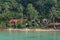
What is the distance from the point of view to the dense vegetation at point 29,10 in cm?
3203

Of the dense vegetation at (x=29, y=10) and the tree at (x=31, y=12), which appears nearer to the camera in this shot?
the tree at (x=31, y=12)

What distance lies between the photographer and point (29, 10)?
106 ft

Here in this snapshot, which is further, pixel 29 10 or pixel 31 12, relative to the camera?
pixel 29 10

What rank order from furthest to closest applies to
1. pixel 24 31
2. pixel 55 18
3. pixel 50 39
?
pixel 55 18 < pixel 24 31 < pixel 50 39

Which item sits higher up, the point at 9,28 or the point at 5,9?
the point at 5,9

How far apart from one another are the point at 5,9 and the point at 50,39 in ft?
39.3

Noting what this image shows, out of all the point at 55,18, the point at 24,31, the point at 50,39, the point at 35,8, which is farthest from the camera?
the point at 35,8

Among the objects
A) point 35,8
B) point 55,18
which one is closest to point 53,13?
point 55,18

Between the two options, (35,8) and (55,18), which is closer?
(55,18)

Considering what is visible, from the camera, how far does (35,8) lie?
3472 cm

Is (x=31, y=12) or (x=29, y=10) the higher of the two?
(x=29, y=10)

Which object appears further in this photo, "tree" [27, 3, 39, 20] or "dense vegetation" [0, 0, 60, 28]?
"dense vegetation" [0, 0, 60, 28]

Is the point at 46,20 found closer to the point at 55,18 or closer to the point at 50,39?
the point at 55,18

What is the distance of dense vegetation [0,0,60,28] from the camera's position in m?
32.0
